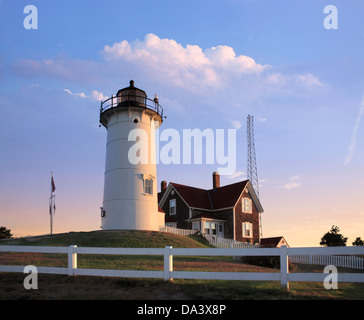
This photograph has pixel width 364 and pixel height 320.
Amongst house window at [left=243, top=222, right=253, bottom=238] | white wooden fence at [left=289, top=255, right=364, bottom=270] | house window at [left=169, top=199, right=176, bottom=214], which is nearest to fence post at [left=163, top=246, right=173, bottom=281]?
white wooden fence at [left=289, top=255, right=364, bottom=270]

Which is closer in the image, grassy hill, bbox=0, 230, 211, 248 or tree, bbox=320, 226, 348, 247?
grassy hill, bbox=0, 230, 211, 248

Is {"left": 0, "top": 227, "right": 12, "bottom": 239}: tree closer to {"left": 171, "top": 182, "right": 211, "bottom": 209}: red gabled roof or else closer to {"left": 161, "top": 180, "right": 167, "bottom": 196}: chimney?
{"left": 161, "top": 180, "right": 167, "bottom": 196}: chimney

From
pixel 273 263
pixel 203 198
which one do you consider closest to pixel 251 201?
pixel 203 198

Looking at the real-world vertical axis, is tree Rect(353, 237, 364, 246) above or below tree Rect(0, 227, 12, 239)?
below

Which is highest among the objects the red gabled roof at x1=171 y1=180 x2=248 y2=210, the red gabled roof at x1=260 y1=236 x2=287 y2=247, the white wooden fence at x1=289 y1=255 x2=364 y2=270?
the red gabled roof at x1=171 y1=180 x2=248 y2=210

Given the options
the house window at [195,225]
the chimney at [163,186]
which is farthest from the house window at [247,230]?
the chimney at [163,186]

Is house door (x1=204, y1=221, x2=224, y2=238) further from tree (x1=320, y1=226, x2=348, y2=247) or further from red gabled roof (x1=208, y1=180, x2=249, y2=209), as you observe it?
tree (x1=320, y1=226, x2=348, y2=247)

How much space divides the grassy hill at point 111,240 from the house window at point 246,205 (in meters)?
14.0

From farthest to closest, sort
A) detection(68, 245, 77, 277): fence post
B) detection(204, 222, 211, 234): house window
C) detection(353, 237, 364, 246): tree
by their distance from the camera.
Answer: detection(353, 237, 364, 246): tree, detection(204, 222, 211, 234): house window, detection(68, 245, 77, 277): fence post

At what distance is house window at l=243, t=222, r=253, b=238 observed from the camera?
41.6 metres

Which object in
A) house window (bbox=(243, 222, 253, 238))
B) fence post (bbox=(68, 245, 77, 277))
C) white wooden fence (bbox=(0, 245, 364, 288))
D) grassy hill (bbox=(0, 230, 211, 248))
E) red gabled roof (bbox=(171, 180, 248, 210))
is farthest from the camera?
house window (bbox=(243, 222, 253, 238))
